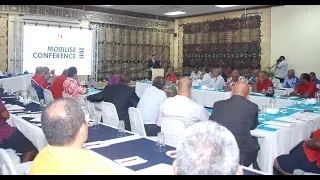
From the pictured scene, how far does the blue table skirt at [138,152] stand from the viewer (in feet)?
7.35

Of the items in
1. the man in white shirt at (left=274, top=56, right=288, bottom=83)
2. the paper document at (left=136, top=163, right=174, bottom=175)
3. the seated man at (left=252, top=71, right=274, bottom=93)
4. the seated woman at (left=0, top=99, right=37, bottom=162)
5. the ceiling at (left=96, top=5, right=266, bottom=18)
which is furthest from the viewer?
the ceiling at (left=96, top=5, right=266, bottom=18)

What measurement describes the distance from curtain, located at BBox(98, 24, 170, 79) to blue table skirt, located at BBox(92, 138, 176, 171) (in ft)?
33.0

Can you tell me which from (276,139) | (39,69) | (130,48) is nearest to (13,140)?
(276,139)

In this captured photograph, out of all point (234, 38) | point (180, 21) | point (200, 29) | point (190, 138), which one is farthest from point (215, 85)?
point (190, 138)

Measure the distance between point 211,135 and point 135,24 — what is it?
12.4 m

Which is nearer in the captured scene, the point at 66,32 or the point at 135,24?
the point at 66,32

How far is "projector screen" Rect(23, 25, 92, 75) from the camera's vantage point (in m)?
10.4

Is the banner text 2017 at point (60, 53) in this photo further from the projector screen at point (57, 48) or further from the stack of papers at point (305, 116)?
the stack of papers at point (305, 116)

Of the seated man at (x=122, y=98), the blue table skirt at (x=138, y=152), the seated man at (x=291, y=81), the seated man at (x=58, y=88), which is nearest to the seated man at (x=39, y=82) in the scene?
the seated man at (x=58, y=88)

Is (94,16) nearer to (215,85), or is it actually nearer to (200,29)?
(200,29)

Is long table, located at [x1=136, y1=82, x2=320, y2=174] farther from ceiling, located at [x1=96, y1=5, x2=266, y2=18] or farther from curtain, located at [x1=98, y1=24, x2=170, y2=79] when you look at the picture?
curtain, located at [x1=98, y1=24, x2=170, y2=79]

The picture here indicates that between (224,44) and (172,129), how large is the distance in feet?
32.6

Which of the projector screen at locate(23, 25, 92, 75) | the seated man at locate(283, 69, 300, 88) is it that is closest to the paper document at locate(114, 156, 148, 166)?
the seated man at locate(283, 69, 300, 88)

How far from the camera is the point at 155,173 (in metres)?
Result: 2.02
